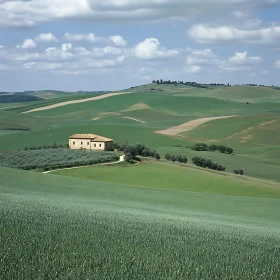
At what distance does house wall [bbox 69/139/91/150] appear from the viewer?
74.8 metres

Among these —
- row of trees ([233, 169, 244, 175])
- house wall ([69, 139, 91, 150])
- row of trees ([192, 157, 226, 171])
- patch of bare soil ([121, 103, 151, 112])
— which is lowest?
row of trees ([233, 169, 244, 175])

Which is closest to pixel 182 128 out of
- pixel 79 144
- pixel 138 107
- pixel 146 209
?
pixel 79 144

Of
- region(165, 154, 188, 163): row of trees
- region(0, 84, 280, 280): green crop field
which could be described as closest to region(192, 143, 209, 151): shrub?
region(0, 84, 280, 280): green crop field

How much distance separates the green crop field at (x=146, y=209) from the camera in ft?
29.3

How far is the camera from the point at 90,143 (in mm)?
74375

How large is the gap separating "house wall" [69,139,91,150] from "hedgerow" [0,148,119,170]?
8.00m

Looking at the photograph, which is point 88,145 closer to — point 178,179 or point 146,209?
point 178,179

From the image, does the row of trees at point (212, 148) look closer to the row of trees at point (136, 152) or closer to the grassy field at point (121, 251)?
the row of trees at point (136, 152)

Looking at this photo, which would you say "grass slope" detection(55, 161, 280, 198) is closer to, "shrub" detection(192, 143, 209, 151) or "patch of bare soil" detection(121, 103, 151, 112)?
"shrub" detection(192, 143, 209, 151)

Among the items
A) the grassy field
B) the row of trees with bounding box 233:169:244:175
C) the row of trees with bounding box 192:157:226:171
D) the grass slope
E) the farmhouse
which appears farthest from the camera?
the farmhouse

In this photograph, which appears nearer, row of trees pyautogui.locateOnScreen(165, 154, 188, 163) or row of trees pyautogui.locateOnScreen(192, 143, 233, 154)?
row of trees pyautogui.locateOnScreen(165, 154, 188, 163)

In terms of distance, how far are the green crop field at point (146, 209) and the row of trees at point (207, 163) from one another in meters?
1.59

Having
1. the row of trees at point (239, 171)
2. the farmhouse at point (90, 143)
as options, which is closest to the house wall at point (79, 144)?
the farmhouse at point (90, 143)

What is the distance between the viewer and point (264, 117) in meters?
108
